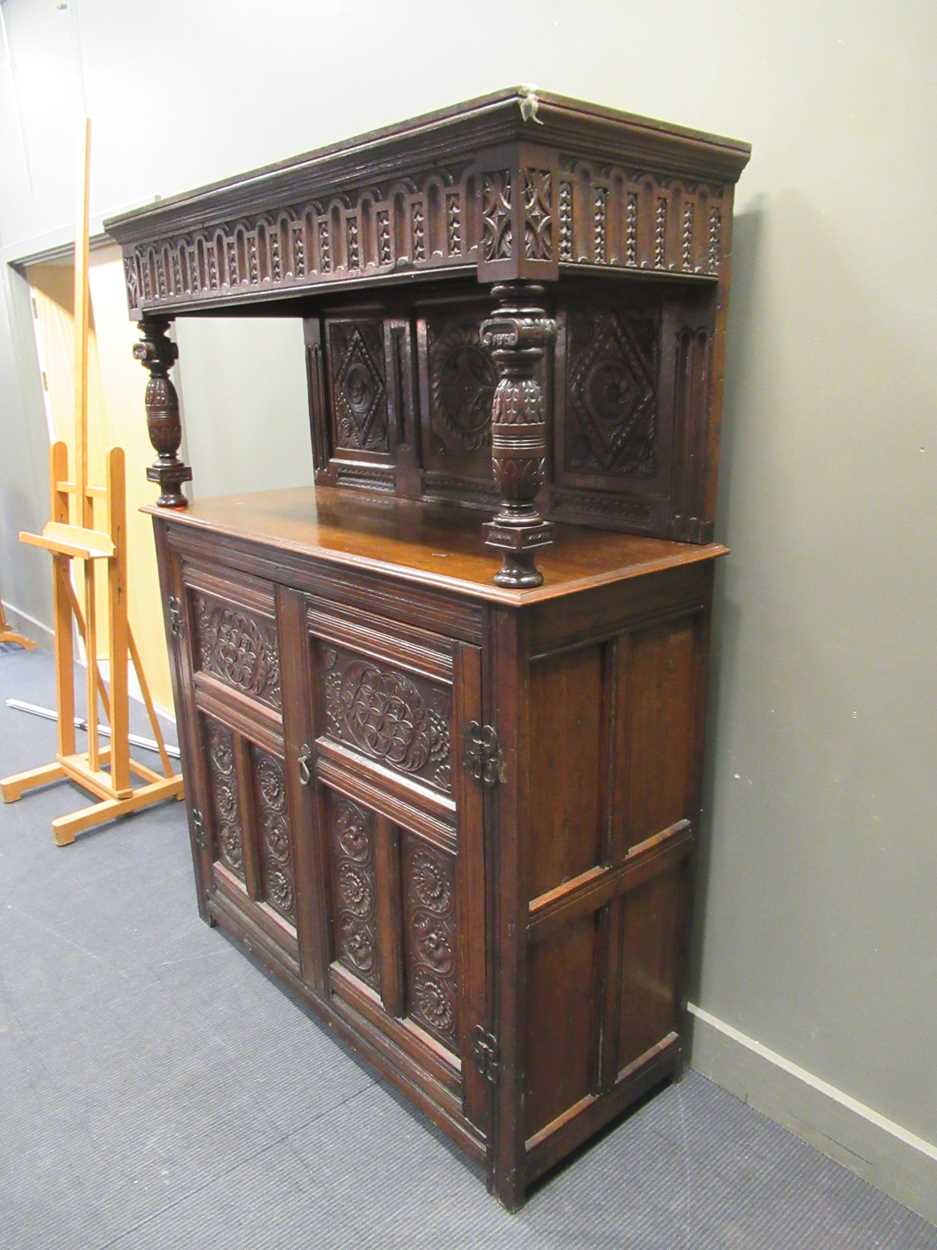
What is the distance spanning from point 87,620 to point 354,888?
1781 millimetres

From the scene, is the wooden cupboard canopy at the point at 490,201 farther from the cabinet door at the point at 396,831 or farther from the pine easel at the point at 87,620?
the pine easel at the point at 87,620

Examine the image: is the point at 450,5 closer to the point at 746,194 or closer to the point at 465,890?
the point at 746,194

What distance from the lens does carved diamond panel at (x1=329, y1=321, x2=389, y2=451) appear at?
236cm

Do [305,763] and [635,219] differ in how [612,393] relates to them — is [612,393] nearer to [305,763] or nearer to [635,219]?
[635,219]

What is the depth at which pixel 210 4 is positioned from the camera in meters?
2.73

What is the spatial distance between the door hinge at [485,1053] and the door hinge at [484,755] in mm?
509

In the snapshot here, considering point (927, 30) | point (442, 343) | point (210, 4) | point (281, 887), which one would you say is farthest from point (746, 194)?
point (210, 4)

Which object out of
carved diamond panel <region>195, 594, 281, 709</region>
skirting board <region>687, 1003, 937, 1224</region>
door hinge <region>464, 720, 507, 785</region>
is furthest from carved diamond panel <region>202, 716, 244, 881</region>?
skirting board <region>687, 1003, 937, 1224</region>

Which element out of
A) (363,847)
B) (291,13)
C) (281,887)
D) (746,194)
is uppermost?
(291,13)

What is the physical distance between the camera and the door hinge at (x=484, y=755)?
4.89 feet

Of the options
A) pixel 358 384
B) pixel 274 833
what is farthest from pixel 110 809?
pixel 358 384

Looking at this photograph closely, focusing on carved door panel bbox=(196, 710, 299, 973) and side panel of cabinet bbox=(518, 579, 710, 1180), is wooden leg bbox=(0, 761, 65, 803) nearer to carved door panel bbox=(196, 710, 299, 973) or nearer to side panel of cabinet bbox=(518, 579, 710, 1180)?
carved door panel bbox=(196, 710, 299, 973)

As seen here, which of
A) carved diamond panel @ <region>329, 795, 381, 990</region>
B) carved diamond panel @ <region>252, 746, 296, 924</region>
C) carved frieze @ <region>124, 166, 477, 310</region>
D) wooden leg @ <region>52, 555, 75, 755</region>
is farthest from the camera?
wooden leg @ <region>52, 555, 75, 755</region>

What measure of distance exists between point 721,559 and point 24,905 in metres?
2.32
